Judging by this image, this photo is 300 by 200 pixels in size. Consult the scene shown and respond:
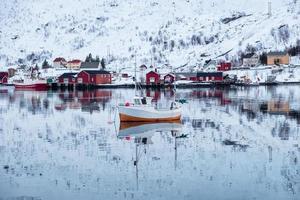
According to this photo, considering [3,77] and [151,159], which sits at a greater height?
[3,77]

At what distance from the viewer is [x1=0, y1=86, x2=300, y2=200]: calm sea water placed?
12555mm

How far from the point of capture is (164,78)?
8412 centimetres

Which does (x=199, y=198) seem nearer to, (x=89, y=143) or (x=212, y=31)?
(x=89, y=143)

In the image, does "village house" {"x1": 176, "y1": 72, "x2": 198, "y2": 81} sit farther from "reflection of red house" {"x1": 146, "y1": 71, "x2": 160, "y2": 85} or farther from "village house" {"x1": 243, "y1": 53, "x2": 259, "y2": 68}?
"village house" {"x1": 243, "y1": 53, "x2": 259, "y2": 68}

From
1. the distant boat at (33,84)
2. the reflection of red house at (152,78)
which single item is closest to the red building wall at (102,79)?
the reflection of red house at (152,78)

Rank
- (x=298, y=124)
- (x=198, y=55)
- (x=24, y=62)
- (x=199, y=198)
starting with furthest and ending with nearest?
(x=24, y=62)
(x=198, y=55)
(x=298, y=124)
(x=199, y=198)

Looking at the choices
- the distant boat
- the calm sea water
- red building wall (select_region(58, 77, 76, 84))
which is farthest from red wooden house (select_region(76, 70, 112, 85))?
the calm sea water

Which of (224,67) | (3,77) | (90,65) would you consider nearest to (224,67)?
(224,67)

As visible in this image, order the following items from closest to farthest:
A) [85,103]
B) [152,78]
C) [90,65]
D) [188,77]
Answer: [85,103] < [152,78] < [188,77] < [90,65]

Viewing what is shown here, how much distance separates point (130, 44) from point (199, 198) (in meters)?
173

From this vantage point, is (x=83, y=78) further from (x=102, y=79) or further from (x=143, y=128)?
(x=143, y=128)

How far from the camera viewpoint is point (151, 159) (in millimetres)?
15922

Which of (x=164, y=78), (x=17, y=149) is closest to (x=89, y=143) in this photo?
(x=17, y=149)

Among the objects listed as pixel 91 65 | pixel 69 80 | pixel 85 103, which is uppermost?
pixel 91 65
